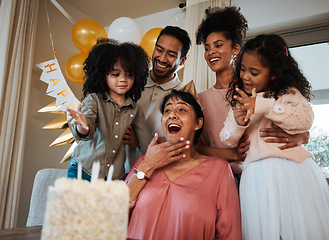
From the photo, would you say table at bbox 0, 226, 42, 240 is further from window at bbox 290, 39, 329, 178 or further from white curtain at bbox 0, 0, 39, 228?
window at bbox 290, 39, 329, 178

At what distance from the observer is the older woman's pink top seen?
4.89 feet

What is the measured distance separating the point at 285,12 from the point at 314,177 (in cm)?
304

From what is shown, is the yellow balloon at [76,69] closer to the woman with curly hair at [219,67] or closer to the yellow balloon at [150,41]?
the yellow balloon at [150,41]

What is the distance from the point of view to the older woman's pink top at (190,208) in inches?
58.6

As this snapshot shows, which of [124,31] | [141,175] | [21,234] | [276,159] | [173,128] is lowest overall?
[21,234]

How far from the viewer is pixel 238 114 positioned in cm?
159

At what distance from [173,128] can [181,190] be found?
0.40 meters

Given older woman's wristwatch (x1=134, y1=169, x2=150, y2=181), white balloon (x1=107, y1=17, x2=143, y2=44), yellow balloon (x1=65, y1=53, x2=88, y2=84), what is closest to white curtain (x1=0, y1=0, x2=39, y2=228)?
yellow balloon (x1=65, y1=53, x2=88, y2=84)

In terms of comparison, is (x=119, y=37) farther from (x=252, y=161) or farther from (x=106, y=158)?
(x=252, y=161)

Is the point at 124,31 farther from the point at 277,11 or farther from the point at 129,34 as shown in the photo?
the point at 277,11

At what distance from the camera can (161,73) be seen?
252cm

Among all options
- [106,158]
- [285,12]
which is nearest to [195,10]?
[285,12]

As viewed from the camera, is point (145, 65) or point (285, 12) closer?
point (145, 65)

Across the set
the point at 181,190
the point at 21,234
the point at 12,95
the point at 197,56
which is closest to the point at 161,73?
the point at 181,190
